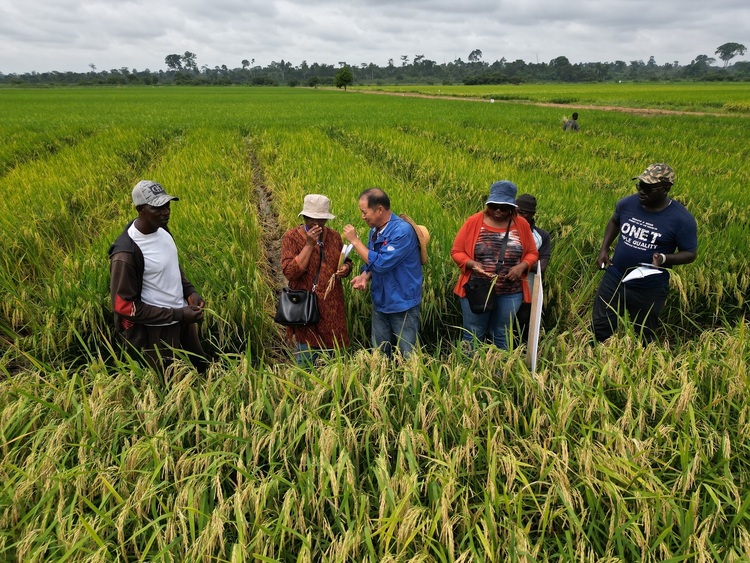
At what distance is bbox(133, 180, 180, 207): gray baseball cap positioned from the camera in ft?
8.21

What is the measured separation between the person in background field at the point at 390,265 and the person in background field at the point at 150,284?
1150mm

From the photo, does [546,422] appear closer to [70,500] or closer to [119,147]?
[70,500]

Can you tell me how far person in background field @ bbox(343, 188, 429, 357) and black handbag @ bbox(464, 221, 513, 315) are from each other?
0.39 metres

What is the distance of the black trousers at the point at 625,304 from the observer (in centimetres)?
332

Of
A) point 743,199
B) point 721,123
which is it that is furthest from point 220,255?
point 721,123

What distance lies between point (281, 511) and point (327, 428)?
1.21ft

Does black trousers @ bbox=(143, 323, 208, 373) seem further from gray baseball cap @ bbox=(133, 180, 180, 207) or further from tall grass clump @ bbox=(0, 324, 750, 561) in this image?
gray baseball cap @ bbox=(133, 180, 180, 207)

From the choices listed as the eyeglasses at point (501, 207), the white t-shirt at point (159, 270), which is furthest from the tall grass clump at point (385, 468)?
the eyeglasses at point (501, 207)

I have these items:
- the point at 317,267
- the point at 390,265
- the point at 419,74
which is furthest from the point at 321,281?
the point at 419,74

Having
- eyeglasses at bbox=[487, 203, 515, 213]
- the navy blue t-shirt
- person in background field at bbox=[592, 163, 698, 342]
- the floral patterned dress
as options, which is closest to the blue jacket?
the floral patterned dress

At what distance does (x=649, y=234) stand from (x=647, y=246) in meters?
0.09

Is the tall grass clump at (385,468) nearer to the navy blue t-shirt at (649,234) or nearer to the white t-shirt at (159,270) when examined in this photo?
the white t-shirt at (159,270)

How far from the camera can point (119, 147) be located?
11328mm

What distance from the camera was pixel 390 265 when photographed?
297 cm
